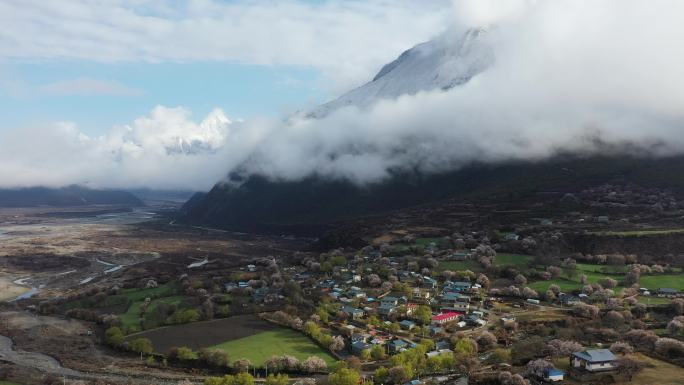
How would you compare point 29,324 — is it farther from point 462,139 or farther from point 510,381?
point 462,139

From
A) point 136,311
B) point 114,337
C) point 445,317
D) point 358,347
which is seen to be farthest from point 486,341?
point 136,311

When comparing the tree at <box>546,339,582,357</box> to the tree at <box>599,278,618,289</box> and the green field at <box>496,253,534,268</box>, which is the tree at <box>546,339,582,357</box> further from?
the green field at <box>496,253,534,268</box>

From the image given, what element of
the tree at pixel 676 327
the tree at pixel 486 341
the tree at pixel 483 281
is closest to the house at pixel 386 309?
the tree at pixel 486 341

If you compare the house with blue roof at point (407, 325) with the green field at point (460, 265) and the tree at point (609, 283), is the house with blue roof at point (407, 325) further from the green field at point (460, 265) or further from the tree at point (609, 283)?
the tree at point (609, 283)

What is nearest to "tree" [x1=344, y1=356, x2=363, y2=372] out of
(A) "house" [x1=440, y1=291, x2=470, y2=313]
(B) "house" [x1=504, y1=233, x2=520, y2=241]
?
(A) "house" [x1=440, y1=291, x2=470, y2=313]

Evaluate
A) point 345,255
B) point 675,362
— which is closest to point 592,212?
point 345,255
